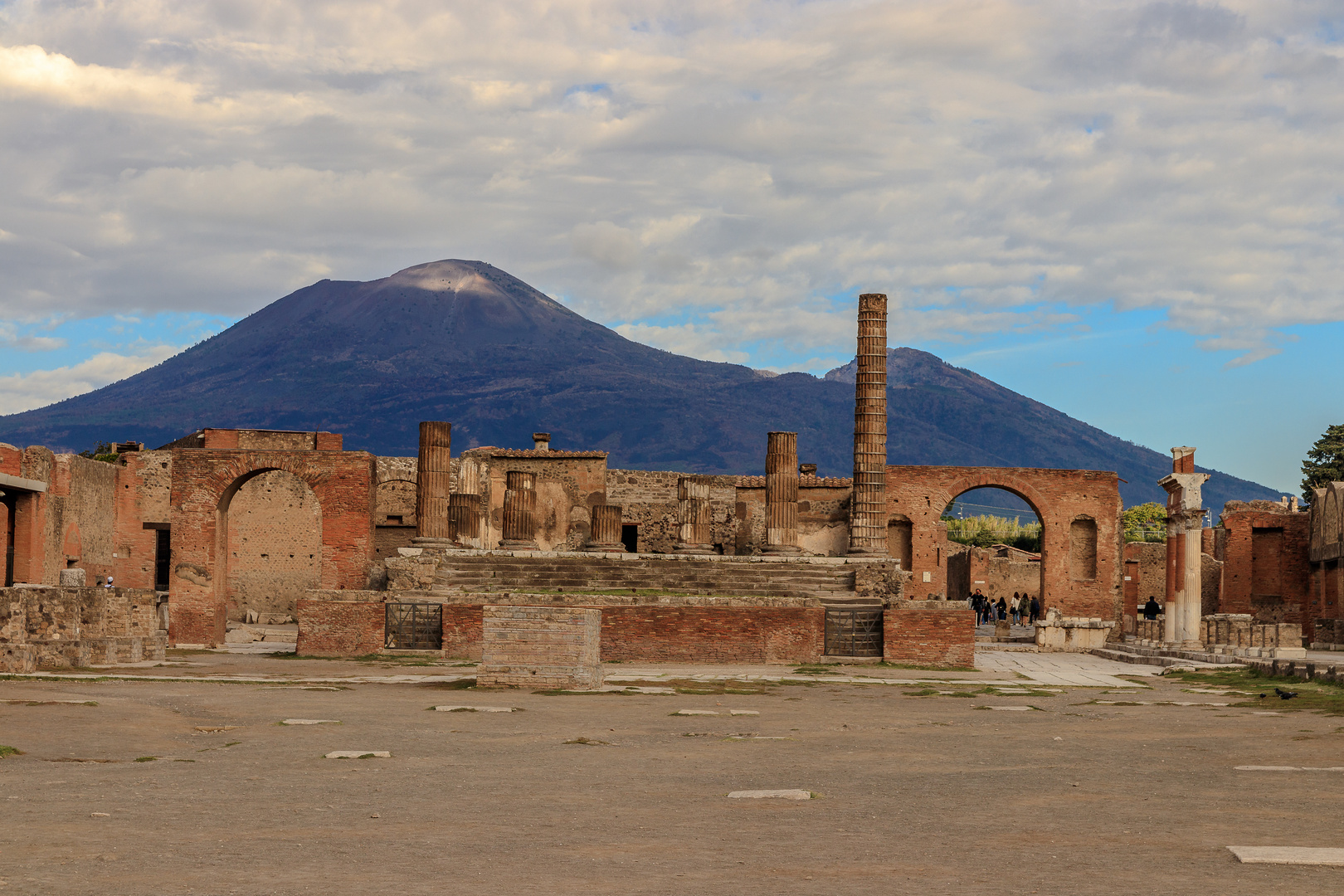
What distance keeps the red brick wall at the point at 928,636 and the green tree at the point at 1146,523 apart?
215ft

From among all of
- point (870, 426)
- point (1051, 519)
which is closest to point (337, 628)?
point (870, 426)

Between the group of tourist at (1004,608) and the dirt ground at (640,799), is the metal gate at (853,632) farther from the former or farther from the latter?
the group of tourist at (1004,608)

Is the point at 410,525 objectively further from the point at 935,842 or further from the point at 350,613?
the point at 935,842

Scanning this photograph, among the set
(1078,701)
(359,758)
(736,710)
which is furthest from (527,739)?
(1078,701)

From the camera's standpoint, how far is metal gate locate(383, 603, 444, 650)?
23.5 metres

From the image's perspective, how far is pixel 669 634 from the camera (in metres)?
22.4

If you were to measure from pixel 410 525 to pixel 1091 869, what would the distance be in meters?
41.4

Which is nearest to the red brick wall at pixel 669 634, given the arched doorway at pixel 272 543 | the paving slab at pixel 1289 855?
the paving slab at pixel 1289 855

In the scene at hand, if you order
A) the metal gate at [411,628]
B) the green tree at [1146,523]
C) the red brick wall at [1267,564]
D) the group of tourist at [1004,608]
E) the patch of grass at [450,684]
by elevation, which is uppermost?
the green tree at [1146,523]

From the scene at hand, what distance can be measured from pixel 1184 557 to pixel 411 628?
17722 millimetres

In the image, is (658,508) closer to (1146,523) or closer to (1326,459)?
(1326,459)

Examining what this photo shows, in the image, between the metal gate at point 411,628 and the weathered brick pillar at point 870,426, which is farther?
the weathered brick pillar at point 870,426

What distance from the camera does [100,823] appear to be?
7.15m

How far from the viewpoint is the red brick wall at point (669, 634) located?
22.4 m
